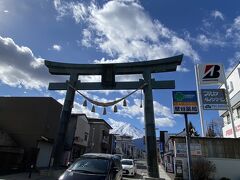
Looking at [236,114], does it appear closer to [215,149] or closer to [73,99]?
[215,149]

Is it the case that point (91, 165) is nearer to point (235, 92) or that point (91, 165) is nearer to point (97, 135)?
point (235, 92)

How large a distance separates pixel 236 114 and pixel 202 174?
11041mm

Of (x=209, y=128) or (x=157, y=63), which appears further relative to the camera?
(x=209, y=128)

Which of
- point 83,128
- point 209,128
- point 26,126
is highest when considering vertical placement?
point 209,128

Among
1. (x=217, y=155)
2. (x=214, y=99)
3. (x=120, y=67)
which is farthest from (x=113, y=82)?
(x=214, y=99)

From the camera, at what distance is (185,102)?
15.4m

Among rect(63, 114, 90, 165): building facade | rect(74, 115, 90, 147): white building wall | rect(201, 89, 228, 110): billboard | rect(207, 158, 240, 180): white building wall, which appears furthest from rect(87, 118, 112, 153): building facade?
rect(207, 158, 240, 180): white building wall

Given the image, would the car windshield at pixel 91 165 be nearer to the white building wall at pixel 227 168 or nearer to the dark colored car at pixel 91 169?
the dark colored car at pixel 91 169

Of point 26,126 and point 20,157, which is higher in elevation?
point 26,126

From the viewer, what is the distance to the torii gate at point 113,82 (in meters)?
15.5

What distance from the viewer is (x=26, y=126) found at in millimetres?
23906

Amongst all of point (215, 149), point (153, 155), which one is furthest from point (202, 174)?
point (153, 155)

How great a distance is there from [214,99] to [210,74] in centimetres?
321

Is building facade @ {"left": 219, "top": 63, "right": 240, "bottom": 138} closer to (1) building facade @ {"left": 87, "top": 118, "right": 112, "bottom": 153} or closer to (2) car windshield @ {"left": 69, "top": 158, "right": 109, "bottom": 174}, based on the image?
(2) car windshield @ {"left": 69, "top": 158, "right": 109, "bottom": 174}
